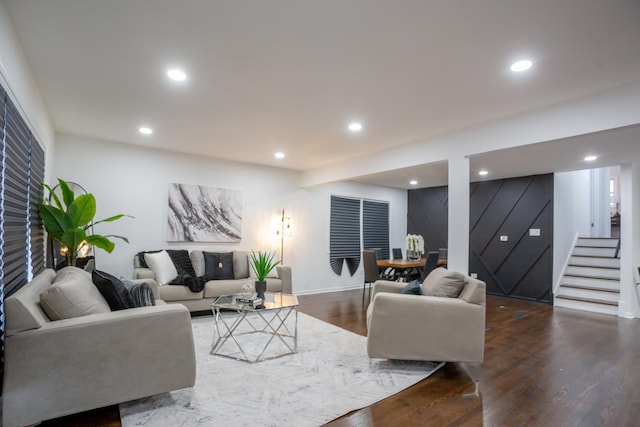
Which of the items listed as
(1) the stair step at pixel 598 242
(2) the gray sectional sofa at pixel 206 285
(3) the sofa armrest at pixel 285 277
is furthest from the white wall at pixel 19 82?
(1) the stair step at pixel 598 242

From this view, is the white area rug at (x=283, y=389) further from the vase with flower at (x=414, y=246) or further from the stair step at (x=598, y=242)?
the stair step at (x=598, y=242)

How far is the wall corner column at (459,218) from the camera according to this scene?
12.3 feet

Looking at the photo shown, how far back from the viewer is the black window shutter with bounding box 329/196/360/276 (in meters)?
7.23

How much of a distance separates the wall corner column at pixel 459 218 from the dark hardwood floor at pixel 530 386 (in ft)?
3.14

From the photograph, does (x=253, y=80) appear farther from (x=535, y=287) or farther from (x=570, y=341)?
(x=535, y=287)

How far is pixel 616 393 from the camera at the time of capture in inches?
102

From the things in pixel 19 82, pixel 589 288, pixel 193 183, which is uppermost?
pixel 19 82

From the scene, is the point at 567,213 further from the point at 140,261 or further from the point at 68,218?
the point at 68,218

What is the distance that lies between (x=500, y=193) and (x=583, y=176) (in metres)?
2.08

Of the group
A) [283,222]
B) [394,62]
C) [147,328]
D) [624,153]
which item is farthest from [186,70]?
[624,153]

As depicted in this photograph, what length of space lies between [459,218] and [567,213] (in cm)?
432

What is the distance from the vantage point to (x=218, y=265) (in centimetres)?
527

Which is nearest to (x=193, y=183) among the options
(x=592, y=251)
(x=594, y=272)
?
(x=594, y=272)

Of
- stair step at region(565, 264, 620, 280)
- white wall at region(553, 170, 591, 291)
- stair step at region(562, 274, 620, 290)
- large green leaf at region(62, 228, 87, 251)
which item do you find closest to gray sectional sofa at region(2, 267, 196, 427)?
large green leaf at region(62, 228, 87, 251)
